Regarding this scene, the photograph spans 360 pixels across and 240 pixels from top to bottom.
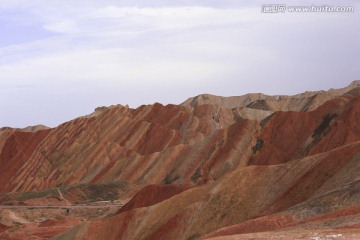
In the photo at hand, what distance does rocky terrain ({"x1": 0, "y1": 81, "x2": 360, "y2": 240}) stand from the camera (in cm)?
4098

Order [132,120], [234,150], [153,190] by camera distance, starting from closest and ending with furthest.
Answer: [153,190] → [234,150] → [132,120]

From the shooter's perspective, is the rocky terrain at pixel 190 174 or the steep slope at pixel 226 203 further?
the steep slope at pixel 226 203

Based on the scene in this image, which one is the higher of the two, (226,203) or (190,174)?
(226,203)

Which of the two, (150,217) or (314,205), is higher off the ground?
(314,205)

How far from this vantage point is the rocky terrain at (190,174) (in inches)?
1614

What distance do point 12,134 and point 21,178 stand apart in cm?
1938

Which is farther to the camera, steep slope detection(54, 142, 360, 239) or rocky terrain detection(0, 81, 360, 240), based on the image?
steep slope detection(54, 142, 360, 239)

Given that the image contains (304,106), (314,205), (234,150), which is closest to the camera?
(314,205)

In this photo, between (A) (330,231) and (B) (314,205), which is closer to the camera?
(A) (330,231)

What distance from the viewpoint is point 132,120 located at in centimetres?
13375

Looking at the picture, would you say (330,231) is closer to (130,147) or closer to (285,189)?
(285,189)

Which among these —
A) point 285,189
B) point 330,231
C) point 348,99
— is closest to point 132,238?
point 285,189

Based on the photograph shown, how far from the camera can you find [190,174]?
3922 inches

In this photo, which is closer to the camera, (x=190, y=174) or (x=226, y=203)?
(x=226, y=203)
